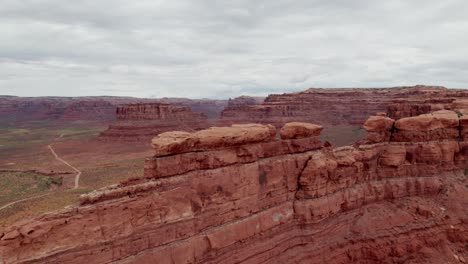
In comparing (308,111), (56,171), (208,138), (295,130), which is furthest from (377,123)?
(308,111)

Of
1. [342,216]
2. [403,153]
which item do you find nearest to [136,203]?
[342,216]

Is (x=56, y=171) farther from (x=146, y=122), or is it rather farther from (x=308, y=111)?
(x=308, y=111)

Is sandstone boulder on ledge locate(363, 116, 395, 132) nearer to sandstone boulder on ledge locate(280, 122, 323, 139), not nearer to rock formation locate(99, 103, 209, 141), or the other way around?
sandstone boulder on ledge locate(280, 122, 323, 139)

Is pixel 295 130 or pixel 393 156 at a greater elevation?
pixel 295 130

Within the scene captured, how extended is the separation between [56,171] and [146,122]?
4415 cm

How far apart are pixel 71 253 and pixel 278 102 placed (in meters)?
117

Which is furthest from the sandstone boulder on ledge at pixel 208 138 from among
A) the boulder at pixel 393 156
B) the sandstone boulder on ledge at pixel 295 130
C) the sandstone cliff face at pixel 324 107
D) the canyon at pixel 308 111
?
the sandstone cliff face at pixel 324 107

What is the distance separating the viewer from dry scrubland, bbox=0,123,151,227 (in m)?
37.7

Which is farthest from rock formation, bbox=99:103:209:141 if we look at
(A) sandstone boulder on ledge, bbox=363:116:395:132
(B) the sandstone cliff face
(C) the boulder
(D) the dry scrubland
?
(C) the boulder

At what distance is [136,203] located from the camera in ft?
56.7

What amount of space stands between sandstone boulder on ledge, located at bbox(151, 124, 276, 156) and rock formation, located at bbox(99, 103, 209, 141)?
82309 mm

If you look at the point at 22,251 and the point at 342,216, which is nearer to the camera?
the point at 22,251

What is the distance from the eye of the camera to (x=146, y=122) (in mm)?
107125

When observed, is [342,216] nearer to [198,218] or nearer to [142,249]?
[198,218]
